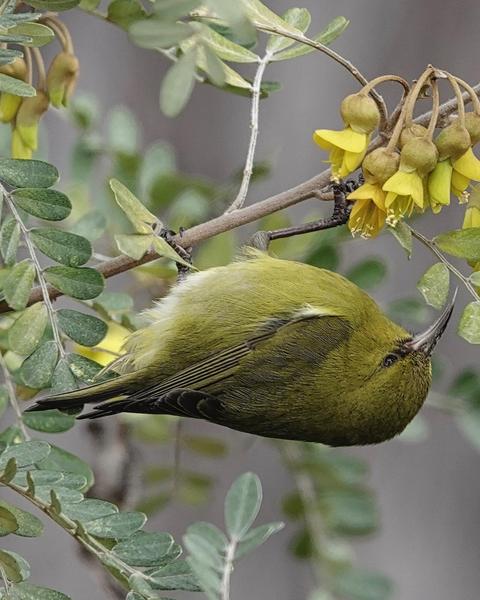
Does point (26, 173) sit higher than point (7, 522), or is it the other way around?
point (26, 173)

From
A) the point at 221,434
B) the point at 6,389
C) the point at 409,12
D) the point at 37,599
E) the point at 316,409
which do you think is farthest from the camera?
the point at 409,12

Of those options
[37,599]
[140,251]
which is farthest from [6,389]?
[37,599]

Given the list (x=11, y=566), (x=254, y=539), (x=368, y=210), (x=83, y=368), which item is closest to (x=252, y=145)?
(x=368, y=210)

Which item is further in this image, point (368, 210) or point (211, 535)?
point (368, 210)

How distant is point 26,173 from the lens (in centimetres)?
171

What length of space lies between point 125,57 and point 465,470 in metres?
2.40

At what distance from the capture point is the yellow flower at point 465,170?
1.75m

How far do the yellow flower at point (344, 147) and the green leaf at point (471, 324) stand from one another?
0.91 ft

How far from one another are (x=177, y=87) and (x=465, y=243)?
72cm

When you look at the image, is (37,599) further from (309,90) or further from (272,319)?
(309,90)

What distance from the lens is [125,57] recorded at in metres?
5.24

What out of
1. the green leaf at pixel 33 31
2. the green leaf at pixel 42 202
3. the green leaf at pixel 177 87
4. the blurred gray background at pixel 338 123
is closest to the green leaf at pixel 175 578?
the green leaf at pixel 42 202

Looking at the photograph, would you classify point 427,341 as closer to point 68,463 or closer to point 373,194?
point 373,194

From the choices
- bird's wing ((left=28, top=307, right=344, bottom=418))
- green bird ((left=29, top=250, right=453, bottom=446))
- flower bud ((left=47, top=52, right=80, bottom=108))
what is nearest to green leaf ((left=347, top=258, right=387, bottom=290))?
green bird ((left=29, top=250, right=453, bottom=446))
